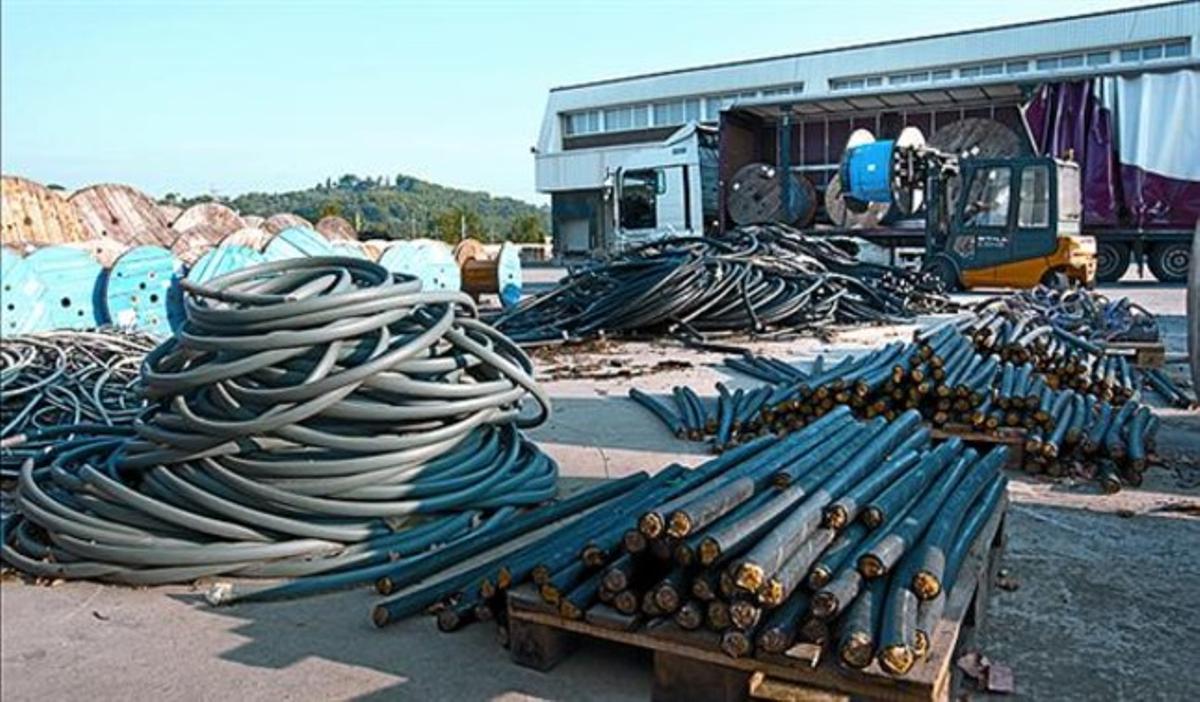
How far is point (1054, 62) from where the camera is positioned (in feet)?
92.7

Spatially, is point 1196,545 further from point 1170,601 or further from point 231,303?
point 231,303

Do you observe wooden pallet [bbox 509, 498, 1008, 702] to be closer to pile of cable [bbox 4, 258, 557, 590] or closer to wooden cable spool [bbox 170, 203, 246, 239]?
pile of cable [bbox 4, 258, 557, 590]

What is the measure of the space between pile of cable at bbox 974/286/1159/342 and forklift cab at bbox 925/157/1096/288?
2.76m

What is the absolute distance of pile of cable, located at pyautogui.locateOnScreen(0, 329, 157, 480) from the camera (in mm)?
4680

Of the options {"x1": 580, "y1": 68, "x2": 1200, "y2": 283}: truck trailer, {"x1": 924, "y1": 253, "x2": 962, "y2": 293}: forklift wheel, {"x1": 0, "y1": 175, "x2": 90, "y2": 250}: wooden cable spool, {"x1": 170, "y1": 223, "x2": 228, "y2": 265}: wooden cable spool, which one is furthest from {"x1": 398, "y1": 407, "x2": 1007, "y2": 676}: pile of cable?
{"x1": 580, "y1": 68, "x2": 1200, "y2": 283}: truck trailer

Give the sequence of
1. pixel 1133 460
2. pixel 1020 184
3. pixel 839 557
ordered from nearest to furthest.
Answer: pixel 839 557 < pixel 1133 460 < pixel 1020 184

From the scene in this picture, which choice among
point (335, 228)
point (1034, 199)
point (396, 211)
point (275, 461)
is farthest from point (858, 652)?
point (396, 211)

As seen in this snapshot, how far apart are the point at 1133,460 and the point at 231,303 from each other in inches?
164

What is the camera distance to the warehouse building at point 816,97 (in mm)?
17953

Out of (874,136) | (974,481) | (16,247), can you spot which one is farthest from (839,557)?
(874,136)

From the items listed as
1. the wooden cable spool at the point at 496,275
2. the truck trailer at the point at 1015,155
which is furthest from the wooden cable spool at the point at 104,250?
the truck trailer at the point at 1015,155

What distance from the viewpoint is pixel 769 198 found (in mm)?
18281

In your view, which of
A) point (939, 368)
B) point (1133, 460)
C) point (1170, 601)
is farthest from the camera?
point (939, 368)

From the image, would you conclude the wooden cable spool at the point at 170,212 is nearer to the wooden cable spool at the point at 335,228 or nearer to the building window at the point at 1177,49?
the wooden cable spool at the point at 335,228
